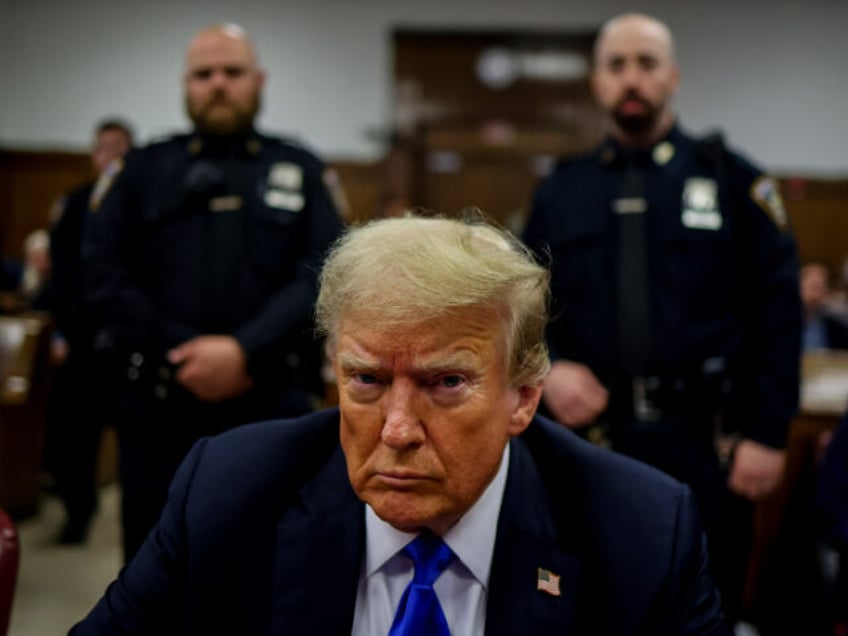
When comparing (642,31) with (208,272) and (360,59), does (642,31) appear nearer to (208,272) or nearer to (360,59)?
(208,272)

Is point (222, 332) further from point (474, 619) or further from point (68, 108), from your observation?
point (68, 108)

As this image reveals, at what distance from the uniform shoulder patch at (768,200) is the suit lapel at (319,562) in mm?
1488

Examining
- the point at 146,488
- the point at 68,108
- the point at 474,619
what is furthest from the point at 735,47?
the point at 474,619

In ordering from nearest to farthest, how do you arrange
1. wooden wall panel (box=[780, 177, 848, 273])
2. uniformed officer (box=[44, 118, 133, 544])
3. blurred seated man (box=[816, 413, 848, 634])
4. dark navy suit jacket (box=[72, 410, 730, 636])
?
dark navy suit jacket (box=[72, 410, 730, 636]) → blurred seated man (box=[816, 413, 848, 634]) → uniformed officer (box=[44, 118, 133, 544]) → wooden wall panel (box=[780, 177, 848, 273])

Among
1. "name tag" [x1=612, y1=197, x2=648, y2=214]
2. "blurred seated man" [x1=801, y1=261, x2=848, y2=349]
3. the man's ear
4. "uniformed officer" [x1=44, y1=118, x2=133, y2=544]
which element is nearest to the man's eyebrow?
the man's ear

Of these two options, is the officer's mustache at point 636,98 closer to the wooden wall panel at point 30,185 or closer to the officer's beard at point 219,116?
the officer's beard at point 219,116

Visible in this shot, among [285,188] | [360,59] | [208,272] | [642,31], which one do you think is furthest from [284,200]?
[360,59]

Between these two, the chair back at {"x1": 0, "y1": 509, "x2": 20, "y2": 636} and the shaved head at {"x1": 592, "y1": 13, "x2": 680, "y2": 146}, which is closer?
the chair back at {"x1": 0, "y1": 509, "x2": 20, "y2": 636}

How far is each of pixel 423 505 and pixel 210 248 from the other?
4.89 feet

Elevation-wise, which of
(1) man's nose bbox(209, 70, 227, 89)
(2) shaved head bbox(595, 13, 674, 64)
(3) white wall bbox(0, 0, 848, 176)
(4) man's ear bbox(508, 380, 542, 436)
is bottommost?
(4) man's ear bbox(508, 380, 542, 436)

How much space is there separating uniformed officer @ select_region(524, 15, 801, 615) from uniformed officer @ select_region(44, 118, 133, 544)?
2.39 metres

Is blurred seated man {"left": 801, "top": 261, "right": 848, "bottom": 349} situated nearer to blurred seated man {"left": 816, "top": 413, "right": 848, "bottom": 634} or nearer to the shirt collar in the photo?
blurred seated man {"left": 816, "top": 413, "right": 848, "bottom": 634}

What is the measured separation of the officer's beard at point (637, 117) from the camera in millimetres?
2363

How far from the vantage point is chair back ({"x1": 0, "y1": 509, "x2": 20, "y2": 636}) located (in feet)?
4.24
